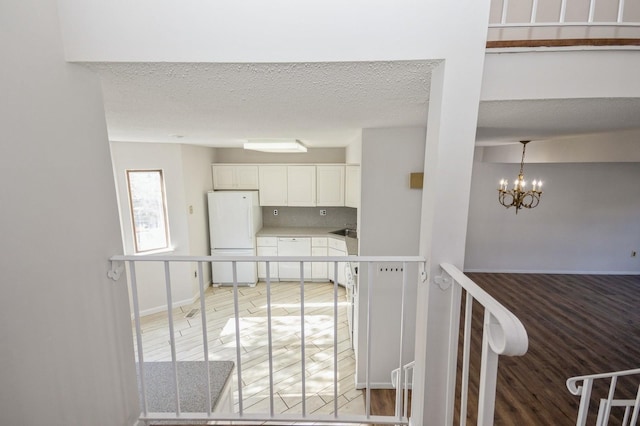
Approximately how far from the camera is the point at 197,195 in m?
4.70

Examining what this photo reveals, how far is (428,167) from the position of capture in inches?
45.1

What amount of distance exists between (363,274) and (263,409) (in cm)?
163

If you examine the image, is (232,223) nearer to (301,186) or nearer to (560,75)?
(301,186)

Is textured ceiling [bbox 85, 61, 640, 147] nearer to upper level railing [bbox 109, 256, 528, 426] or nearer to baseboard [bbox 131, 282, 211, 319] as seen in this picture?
upper level railing [bbox 109, 256, 528, 426]

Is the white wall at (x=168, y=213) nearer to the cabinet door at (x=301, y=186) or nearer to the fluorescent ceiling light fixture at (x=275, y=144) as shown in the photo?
the fluorescent ceiling light fixture at (x=275, y=144)

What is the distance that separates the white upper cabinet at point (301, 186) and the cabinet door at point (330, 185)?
4.1 inches

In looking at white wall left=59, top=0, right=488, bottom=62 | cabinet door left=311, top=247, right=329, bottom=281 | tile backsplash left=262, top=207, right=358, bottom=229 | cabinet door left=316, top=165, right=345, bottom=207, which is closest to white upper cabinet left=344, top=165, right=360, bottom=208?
cabinet door left=316, top=165, right=345, bottom=207

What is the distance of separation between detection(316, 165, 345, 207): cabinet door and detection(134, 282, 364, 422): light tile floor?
5.49 feet

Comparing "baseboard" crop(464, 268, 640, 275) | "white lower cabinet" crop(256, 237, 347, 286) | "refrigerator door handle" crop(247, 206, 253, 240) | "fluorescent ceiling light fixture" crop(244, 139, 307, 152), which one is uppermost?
"fluorescent ceiling light fixture" crop(244, 139, 307, 152)

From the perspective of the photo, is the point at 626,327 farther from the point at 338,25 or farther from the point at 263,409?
the point at 338,25

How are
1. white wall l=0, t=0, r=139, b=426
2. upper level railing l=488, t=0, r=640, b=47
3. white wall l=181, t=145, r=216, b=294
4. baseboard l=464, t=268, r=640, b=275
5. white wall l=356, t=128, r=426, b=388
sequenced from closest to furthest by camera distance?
white wall l=0, t=0, r=139, b=426 < upper level railing l=488, t=0, r=640, b=47 < white wall l=356, t=128, r=426, b=388 < white wall l=181, t=145, r=216, b=294 < baseboard l=464, t=268, r=640, b=275

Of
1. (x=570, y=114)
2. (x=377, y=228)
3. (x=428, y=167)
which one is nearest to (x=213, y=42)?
(x=428, y=167)

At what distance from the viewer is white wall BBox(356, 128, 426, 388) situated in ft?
8.41

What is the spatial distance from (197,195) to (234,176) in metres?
0.85
